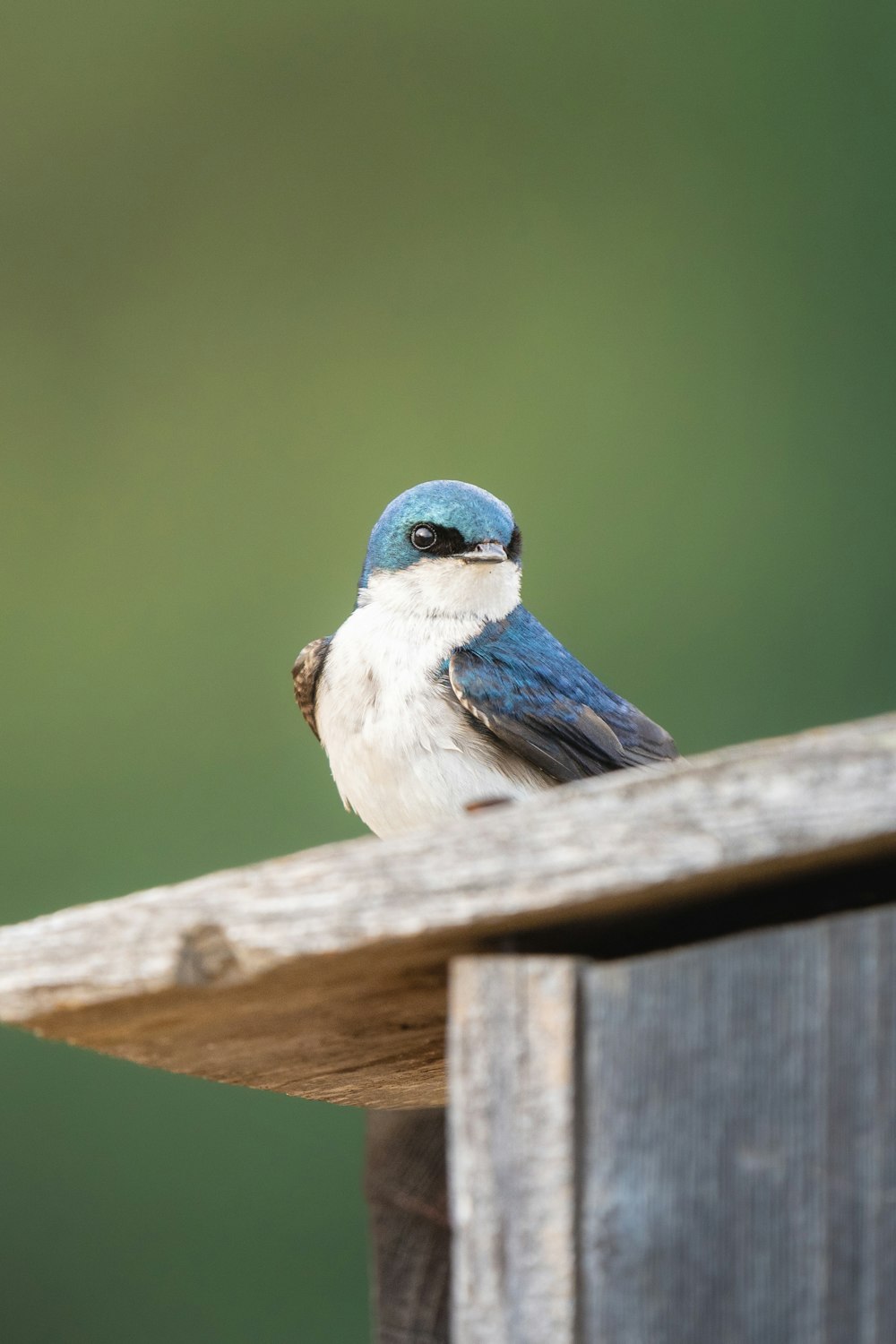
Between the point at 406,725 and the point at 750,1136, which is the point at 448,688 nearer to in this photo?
the point at 406,725

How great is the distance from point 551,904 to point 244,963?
0.14 metres

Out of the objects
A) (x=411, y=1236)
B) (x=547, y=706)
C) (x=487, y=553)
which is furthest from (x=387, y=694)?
(x=411, y=1236)

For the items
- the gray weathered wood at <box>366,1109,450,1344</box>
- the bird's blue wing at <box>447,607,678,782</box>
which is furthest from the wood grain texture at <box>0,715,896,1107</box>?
the bird's blue wing at <box>447,607,678,782</box>

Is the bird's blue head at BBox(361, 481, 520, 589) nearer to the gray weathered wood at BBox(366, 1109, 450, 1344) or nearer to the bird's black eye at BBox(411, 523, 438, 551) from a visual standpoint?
the bird's black eye at BBox(411, 523, 438, 551)

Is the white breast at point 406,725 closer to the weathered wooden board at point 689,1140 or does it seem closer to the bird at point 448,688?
the bird at point 448,688

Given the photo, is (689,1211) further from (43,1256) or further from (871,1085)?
(43,1256)

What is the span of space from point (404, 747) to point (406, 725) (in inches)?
1.0

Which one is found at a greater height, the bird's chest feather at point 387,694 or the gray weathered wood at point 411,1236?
the bird's chest feather at point 387,694

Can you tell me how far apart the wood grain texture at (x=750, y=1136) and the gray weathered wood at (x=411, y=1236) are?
0.50m

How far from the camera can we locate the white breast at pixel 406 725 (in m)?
1.55

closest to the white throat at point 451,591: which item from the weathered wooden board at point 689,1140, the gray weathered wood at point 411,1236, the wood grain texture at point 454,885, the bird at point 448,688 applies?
the bird at point 448,688

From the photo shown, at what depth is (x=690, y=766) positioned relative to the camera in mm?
691

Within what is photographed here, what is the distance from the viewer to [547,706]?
5.34ft

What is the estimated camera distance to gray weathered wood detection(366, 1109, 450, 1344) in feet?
3.82
